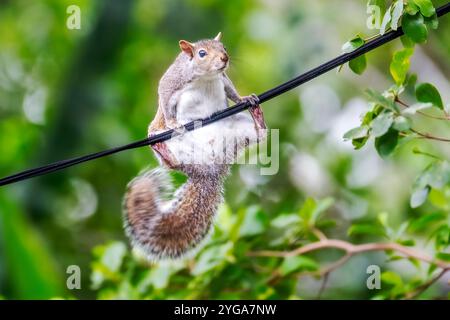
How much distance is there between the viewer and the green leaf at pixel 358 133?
9.14 ft

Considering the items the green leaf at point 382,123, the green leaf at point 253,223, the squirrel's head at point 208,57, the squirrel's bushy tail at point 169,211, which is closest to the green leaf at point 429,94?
the green leaf at point 382,123

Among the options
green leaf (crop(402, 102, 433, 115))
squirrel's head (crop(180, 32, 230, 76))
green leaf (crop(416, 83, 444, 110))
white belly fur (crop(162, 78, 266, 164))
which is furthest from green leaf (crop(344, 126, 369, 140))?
squirrel's head (crop(180, 32, 230, 76))

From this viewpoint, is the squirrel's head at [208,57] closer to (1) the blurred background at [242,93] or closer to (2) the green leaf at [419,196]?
(2) the green leaf at [419,196]

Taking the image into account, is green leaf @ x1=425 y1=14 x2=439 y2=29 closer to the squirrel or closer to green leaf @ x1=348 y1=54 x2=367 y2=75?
green leaf @ x1=348 y1=54 x2=367 y2=75

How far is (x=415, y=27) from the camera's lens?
2.73 metres

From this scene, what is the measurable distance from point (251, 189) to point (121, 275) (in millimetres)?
1954

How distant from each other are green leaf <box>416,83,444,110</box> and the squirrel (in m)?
0.54

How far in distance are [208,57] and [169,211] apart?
64 cm

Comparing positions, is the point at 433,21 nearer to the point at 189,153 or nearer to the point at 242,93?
the point at 189,153

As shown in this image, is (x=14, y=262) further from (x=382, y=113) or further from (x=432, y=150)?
(x=432, y=150)

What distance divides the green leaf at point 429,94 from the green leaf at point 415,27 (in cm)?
20

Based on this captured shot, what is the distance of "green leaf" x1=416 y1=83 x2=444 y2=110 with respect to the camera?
9.39 feet
